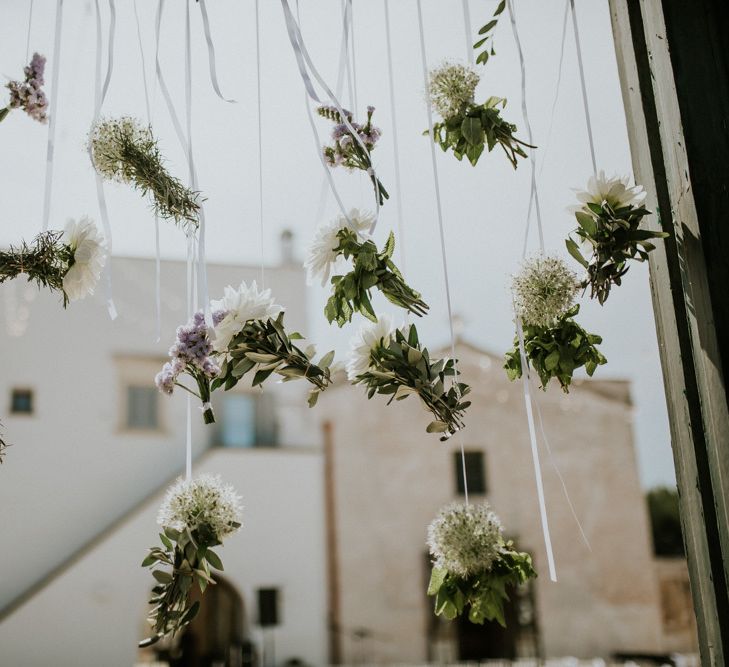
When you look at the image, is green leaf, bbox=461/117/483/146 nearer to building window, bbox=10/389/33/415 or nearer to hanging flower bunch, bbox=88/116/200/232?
hanging flower bunch, bbox=88/116/200/232

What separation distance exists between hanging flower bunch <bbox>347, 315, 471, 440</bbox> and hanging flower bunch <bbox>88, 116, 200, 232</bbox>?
1.03 ft

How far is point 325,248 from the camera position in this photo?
108 centimetres

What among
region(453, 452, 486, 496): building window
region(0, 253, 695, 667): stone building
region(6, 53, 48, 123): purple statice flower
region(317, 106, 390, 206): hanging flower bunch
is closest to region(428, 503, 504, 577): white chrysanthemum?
region(317, 106, 390, 206): hanging flower bunch

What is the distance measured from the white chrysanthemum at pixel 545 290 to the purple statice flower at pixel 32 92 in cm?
70

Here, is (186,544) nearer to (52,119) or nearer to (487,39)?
(52,119)

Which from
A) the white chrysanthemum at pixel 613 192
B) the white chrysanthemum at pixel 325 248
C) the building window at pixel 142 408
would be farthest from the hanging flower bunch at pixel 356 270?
the building window at pixel 142 408

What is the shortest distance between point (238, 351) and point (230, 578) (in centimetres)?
995

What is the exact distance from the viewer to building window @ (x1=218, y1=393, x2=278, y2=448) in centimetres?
1099

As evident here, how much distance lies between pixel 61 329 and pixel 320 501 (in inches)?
154

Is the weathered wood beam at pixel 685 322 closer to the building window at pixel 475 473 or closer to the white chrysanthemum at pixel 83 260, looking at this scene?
the white chrysanthemum at pixel 83 260

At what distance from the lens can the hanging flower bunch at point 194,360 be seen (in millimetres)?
996

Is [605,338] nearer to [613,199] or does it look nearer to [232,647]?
[613,199]

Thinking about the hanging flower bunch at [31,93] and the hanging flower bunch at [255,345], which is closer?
the hanging flower bunch at [255,345]

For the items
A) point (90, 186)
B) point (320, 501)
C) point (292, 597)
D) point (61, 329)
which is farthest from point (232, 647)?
point (90, 186)
